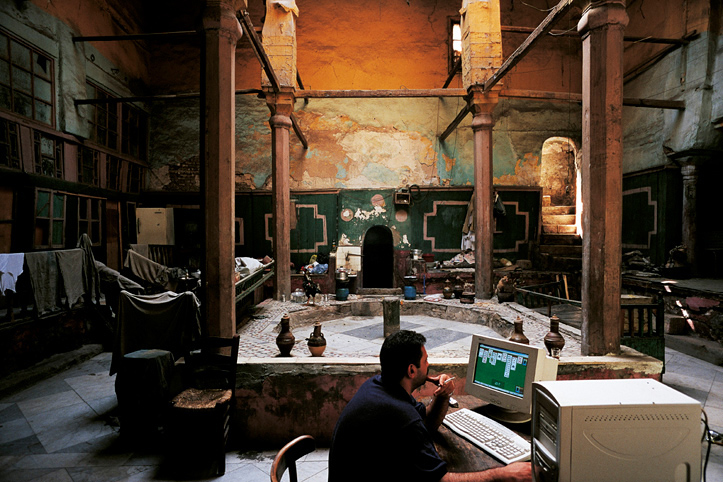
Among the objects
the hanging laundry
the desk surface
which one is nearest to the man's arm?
the desk surface

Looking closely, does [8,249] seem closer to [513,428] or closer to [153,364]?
[153,364]

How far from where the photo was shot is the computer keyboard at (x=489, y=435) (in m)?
2.17

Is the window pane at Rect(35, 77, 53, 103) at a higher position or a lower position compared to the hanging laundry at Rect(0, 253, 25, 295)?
higher

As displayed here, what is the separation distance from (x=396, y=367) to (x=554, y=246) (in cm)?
1181

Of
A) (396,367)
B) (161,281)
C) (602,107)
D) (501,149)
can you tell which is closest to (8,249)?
(161,281)

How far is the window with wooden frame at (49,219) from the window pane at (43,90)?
205cm

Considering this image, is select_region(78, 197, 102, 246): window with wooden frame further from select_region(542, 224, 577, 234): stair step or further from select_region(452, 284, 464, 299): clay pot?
select_region(542, 224, 577, 234): stair step

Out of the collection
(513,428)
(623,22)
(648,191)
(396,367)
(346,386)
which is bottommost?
(346,386)

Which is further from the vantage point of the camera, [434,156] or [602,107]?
[434,156]

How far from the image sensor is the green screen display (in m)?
2.61

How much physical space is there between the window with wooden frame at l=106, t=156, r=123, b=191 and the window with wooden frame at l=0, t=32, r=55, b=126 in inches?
80.0

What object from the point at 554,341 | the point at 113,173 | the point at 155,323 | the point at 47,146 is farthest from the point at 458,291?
the point at 113,173

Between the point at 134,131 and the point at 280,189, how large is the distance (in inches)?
256

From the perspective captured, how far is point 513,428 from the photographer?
2496 millimetres
